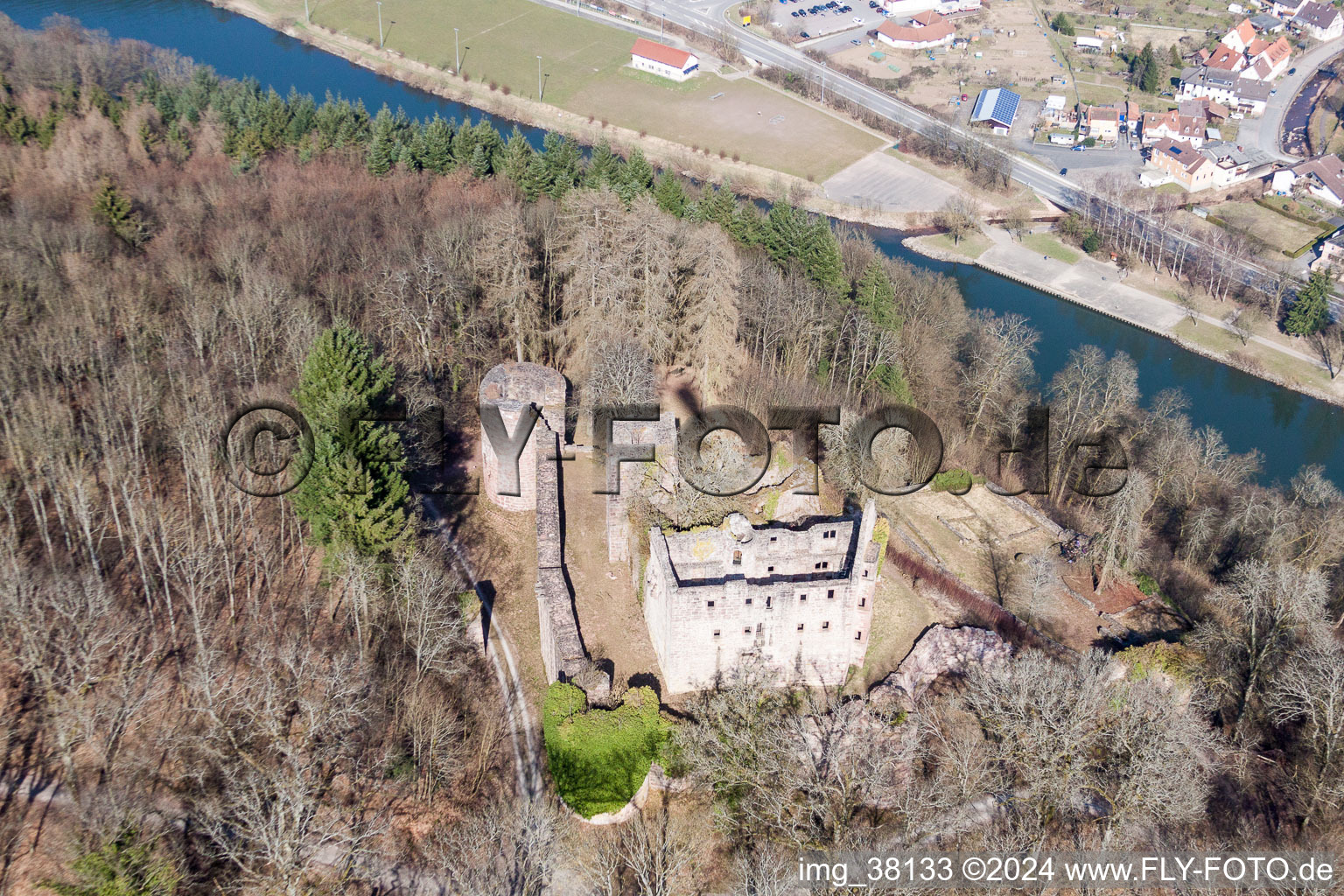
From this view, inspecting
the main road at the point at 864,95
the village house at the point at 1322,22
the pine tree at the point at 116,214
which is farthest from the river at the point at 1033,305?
the village house at the point at 1322,22

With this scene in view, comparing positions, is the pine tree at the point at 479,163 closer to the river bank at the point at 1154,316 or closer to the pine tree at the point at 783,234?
the pine tree at the point at 783,234

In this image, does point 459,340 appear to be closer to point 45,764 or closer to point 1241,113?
point 45,764

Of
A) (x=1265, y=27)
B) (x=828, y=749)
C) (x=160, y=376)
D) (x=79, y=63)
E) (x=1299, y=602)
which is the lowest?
(x=828, y=749)

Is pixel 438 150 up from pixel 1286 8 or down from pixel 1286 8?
down

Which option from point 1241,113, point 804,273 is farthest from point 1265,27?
point 804,273

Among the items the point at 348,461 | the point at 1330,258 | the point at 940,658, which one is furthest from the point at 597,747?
the point at 1330,258

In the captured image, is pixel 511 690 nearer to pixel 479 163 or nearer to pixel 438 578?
pixel 438 578

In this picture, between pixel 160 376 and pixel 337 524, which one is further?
pixel 160 376

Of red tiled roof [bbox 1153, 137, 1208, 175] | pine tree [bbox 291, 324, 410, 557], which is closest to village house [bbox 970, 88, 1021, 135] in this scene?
red tiled roof [bbox 1153, 137, 1208, 175]
